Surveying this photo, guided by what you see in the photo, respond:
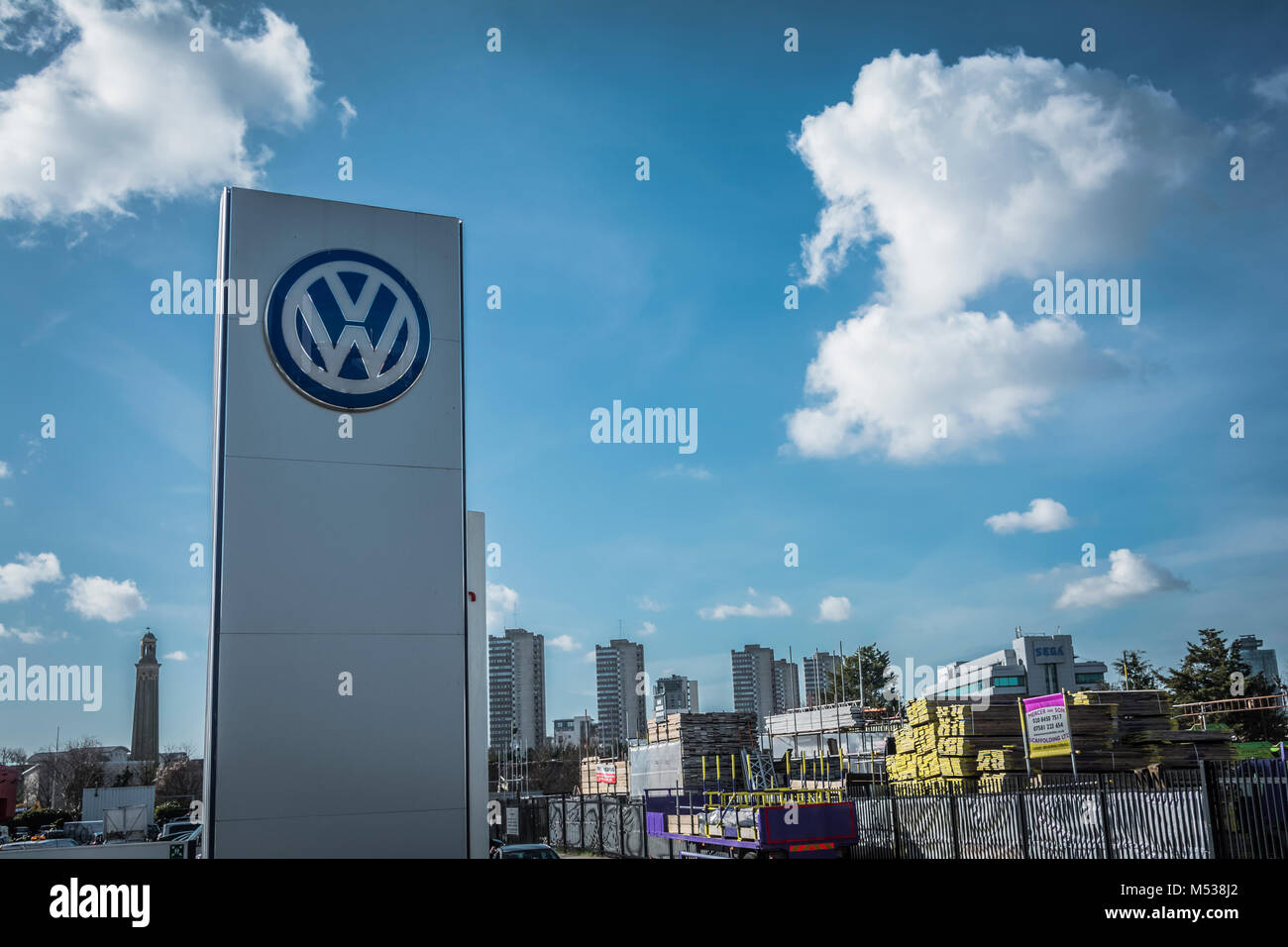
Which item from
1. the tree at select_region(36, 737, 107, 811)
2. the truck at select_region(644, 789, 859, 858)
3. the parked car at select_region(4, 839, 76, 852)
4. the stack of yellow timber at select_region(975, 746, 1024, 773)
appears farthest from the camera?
the tree at select_region(36, 737, 107, 811)

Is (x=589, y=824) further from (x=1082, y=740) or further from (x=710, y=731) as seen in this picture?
(x=1082, y=740)

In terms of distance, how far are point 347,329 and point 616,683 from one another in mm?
154033

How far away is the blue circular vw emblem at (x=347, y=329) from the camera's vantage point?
10148 millimetres

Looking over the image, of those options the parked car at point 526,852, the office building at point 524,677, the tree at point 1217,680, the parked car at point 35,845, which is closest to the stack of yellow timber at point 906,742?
the parked car at point 526,852

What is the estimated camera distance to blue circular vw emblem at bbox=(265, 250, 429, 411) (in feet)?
33.3

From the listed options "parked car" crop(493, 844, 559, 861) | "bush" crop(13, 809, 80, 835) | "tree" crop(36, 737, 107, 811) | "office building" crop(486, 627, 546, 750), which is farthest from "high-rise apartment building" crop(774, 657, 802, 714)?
"parked car" crop(493, 844, 559, 861)

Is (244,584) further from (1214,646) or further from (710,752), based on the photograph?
(1214,646)

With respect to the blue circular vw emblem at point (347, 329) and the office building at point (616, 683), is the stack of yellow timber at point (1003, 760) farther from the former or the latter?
the office building at point (616, 683)

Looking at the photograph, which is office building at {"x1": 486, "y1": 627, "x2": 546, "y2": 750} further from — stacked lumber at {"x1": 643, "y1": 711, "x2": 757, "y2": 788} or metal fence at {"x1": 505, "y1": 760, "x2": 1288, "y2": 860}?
metal fence at {"x1": 505, "y1": 760, "x2": 1288, "y2": 860}

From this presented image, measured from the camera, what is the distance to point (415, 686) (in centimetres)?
1007

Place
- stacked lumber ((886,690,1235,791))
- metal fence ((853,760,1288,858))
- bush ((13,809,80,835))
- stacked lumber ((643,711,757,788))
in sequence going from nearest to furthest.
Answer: metal fence ((853,760,1288,858)) < stacked lumber ((886,690,1235,791)) < stacked lumber ((643,711,757,788)) < bush ((13,809,80,835))

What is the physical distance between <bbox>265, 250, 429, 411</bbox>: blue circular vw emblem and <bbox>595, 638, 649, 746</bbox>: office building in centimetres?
12621

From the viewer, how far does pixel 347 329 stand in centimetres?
1037
